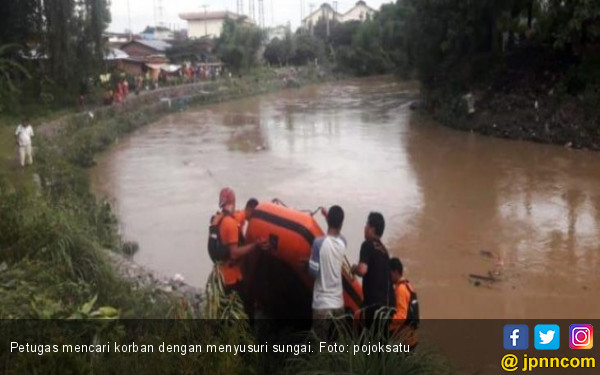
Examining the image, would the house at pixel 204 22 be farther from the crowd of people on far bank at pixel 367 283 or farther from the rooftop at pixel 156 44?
the crowd of people on far bank at pixel 367 283

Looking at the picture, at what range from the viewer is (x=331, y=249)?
4273mm

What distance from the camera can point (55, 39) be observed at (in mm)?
20844

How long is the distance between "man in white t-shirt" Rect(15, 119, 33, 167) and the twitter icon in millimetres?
9567

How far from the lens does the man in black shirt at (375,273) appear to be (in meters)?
4.19

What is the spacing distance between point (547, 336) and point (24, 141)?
9.83 meters

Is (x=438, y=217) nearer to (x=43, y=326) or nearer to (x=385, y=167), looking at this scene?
(x=385, y=167)

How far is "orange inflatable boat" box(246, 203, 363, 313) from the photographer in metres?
4.61

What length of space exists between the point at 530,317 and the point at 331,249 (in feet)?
11.4

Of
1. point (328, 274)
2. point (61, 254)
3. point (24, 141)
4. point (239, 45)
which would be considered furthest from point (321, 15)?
point (328, 274)

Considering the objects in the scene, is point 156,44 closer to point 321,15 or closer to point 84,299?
point 84,299

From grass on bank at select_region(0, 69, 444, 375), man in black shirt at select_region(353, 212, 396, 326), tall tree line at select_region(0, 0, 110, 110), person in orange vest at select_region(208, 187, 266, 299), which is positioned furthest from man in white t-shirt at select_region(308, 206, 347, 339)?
tall tree line at select_region(0, 0, 110, 110)

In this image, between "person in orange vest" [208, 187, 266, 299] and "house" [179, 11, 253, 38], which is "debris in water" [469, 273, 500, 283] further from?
Result: "house" [179, 11, 253, 38]

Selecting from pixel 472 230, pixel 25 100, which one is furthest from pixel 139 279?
pixel 25 100

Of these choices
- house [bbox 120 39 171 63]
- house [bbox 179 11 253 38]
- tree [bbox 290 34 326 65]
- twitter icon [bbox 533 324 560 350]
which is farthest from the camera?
house [bbox 179 11 253 38]
